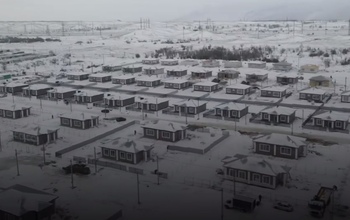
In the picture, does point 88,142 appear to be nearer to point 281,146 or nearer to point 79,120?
point 79,120

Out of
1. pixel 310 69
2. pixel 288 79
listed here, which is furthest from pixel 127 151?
pixel 310 69

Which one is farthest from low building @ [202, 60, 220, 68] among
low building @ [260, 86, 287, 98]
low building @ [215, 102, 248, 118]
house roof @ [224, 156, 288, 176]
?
house roof @ [224, 156, 288, 176]

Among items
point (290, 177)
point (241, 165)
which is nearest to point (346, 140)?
point (290, 177)

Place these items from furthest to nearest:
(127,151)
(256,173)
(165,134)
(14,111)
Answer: (14,111), (165,134), (127,151), (256,173)

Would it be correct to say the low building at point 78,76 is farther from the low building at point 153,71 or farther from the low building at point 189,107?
the low building at point 189,107

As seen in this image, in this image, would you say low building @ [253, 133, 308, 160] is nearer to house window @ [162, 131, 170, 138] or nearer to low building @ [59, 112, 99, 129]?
house window @ [162, 131, 170, 138]
